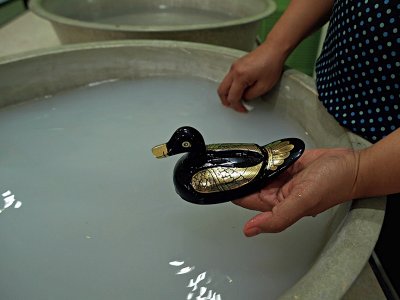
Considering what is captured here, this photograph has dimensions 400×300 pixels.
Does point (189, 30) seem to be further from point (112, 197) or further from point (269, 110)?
point (112, 197)

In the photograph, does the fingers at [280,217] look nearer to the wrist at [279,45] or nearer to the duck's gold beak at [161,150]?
the duck's gold beak at [161,150]

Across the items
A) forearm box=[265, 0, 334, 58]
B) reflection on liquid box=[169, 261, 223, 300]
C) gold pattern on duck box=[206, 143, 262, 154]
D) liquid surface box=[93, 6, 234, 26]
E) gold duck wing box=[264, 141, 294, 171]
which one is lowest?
reflection on liquid box=[169, 261, 223, 300]

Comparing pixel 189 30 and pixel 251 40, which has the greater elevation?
pixel 189 30

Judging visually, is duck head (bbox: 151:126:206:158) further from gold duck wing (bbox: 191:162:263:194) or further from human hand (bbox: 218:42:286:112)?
human hand (bbox: 218:42:286:112)

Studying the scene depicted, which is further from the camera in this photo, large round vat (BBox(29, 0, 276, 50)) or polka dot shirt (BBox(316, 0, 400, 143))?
large round vat (BBox(29, 0, 276, 50))

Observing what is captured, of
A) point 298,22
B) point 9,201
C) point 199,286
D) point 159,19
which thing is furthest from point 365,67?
point 159,19

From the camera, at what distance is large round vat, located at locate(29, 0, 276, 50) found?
3.07 ft

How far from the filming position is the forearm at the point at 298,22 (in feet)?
2.27

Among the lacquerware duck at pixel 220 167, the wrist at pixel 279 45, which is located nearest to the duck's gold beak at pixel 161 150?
the lacquerware duck at pixel 220 167

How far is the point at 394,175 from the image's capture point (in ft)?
1.39

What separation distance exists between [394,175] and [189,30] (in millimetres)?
661

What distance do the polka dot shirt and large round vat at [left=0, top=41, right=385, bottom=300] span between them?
0.04 m

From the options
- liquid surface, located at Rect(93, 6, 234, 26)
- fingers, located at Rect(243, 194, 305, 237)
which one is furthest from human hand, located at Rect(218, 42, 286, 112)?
liquid surface, located at Rect(93, 6, 234, 26)

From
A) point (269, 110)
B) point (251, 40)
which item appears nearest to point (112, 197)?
point (269, 110)
